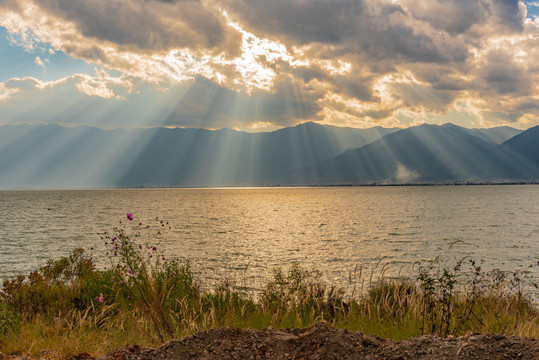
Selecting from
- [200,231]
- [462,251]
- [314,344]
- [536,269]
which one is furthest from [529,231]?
[314,344]

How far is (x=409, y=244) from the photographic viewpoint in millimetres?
44281

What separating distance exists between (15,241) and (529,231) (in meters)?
74.7

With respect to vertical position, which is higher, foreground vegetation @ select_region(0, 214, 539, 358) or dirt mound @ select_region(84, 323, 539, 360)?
dirt mound @ select_region(84, 323, 539, 360)

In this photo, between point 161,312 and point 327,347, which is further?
point 161,312

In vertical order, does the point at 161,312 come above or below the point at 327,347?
below

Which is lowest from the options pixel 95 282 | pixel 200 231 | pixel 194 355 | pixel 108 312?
pixel 200 231

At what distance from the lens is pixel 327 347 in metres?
5.18

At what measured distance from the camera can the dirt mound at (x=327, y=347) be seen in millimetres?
5051

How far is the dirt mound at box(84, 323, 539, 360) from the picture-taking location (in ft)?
16.6

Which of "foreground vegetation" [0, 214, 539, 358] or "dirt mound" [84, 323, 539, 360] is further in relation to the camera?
"foreground vegetation" [0, 214, 539, 358]

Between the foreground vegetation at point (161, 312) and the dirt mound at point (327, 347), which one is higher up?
the dirt mound at point (327, 347)

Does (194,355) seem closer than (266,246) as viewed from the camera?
Yes

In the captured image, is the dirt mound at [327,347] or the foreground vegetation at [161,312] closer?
the dirt mound at [327,347]

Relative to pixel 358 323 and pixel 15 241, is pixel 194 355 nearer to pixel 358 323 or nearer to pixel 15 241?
pixel 358 323
